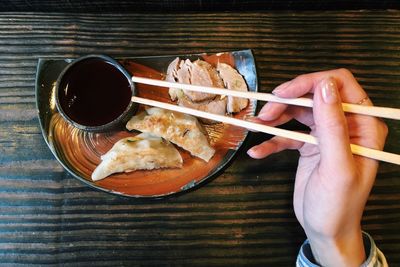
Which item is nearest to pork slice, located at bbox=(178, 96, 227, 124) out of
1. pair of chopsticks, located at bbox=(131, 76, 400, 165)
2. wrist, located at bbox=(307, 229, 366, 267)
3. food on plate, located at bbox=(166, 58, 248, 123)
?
food on plate, located at bbox=(166, 58, 248, 123)

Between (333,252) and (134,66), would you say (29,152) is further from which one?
(333,252)

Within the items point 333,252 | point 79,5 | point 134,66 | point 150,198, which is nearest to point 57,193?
point 150,198

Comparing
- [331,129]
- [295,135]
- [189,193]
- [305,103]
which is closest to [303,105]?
[305,103]

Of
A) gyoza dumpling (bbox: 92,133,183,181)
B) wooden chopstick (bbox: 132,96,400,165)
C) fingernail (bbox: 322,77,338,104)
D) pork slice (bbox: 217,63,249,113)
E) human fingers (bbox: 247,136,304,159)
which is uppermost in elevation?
fingernail (bbox: 322,77,338,104)

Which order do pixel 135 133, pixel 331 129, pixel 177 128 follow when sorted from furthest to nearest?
pixel 135 133
pixel 177 128
pixel 331 129

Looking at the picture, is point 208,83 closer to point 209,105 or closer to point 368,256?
point 209,105

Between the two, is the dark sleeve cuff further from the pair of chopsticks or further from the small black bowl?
the small black bowl
